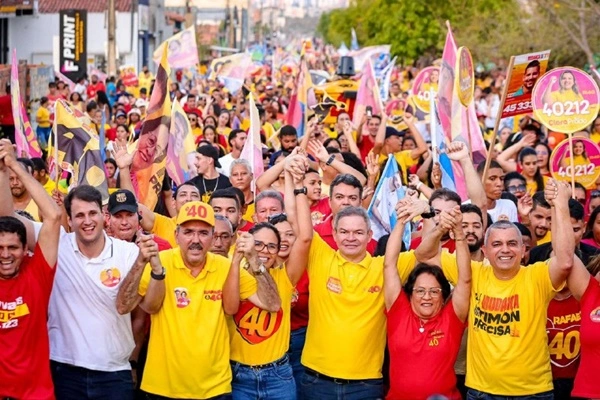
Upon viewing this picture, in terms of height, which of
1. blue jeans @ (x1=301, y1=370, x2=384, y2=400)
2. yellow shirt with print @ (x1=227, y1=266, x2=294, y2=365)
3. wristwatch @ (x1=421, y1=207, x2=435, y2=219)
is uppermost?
wristwatch @ (x1=421, y1=207, x2=435, y2=219)

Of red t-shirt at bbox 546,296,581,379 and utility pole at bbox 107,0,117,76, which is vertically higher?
utility pole at bbox 107,0,117,76

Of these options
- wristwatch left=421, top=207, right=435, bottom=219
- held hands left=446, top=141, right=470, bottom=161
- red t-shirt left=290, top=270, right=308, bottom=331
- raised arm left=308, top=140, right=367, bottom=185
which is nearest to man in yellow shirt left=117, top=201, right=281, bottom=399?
red t-shirt left=290, top=270, right=308, bottom=331

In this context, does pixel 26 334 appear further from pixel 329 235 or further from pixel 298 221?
pixel 329 235

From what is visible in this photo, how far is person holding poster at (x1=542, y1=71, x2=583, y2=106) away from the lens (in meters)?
11.5

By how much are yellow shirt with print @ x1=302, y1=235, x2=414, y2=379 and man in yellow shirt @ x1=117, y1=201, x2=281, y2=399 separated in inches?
18.5

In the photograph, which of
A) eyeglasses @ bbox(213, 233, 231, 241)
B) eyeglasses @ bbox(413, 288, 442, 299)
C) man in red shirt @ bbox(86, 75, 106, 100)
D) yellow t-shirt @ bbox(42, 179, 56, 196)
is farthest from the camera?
man in red shirt @ bbox(86, 75, 106, 100)

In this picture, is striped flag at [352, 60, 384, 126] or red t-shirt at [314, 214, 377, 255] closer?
red t-shirt at [314, 214, 377, 255]

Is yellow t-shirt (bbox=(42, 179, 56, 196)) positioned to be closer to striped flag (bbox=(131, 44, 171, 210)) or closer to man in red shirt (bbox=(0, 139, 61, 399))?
striped flag (bbox=(131, 44, 171, 210))

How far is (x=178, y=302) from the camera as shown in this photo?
695cm

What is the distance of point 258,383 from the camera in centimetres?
733

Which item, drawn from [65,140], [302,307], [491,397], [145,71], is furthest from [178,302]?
[145,71]

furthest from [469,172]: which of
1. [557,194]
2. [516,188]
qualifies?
[516,188]

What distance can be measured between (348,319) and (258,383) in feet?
2.13

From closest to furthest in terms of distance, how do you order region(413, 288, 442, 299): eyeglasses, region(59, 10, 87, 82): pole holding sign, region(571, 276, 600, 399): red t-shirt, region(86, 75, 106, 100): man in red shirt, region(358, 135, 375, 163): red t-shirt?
region(571, 276, 600, 399): red t-shirt, region(413, 288, 442, 299): eyeglasses, region(358, 135, 375, 163): red t-shirt, region(86, 75, 106, 100): man in red shirt, region(59, 10, 87, 82): pole holding sign
